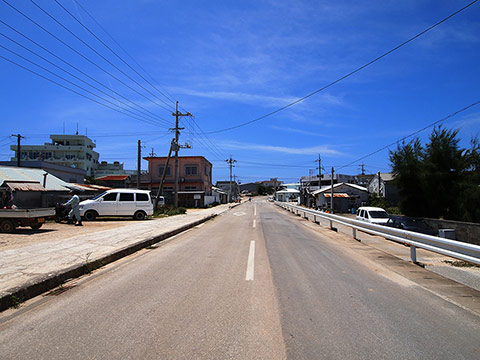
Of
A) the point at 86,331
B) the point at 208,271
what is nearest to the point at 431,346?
the point at 86,331

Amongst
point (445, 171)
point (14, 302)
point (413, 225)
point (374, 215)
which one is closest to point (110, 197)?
point (374, 215)

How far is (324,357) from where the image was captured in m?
3.22

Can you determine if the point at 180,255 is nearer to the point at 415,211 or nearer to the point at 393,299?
the point at 393,299

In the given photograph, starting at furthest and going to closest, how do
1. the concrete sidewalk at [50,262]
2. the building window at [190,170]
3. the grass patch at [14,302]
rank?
1. the building window at [190,170]
2. the concrete sidewalk at [50,262]
3. the grass patch at [14,302]

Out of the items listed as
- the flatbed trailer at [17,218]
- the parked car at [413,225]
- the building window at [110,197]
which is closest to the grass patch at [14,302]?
the flatbed trailer at [17,218]

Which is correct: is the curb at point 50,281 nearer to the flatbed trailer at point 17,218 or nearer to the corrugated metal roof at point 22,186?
the flatbed trailer at point 17,218

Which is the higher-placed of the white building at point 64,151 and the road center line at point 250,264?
the white building at point 64,151

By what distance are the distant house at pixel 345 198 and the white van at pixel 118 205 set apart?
25.8 metres

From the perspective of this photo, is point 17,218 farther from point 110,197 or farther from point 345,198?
point 345,198

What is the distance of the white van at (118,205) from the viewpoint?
68.2 ft

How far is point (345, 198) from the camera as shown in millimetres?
43938

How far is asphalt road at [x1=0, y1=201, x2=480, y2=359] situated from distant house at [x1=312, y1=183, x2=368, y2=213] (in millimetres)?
36756

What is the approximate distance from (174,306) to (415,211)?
2285 centimetres

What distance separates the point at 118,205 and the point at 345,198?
104ft
